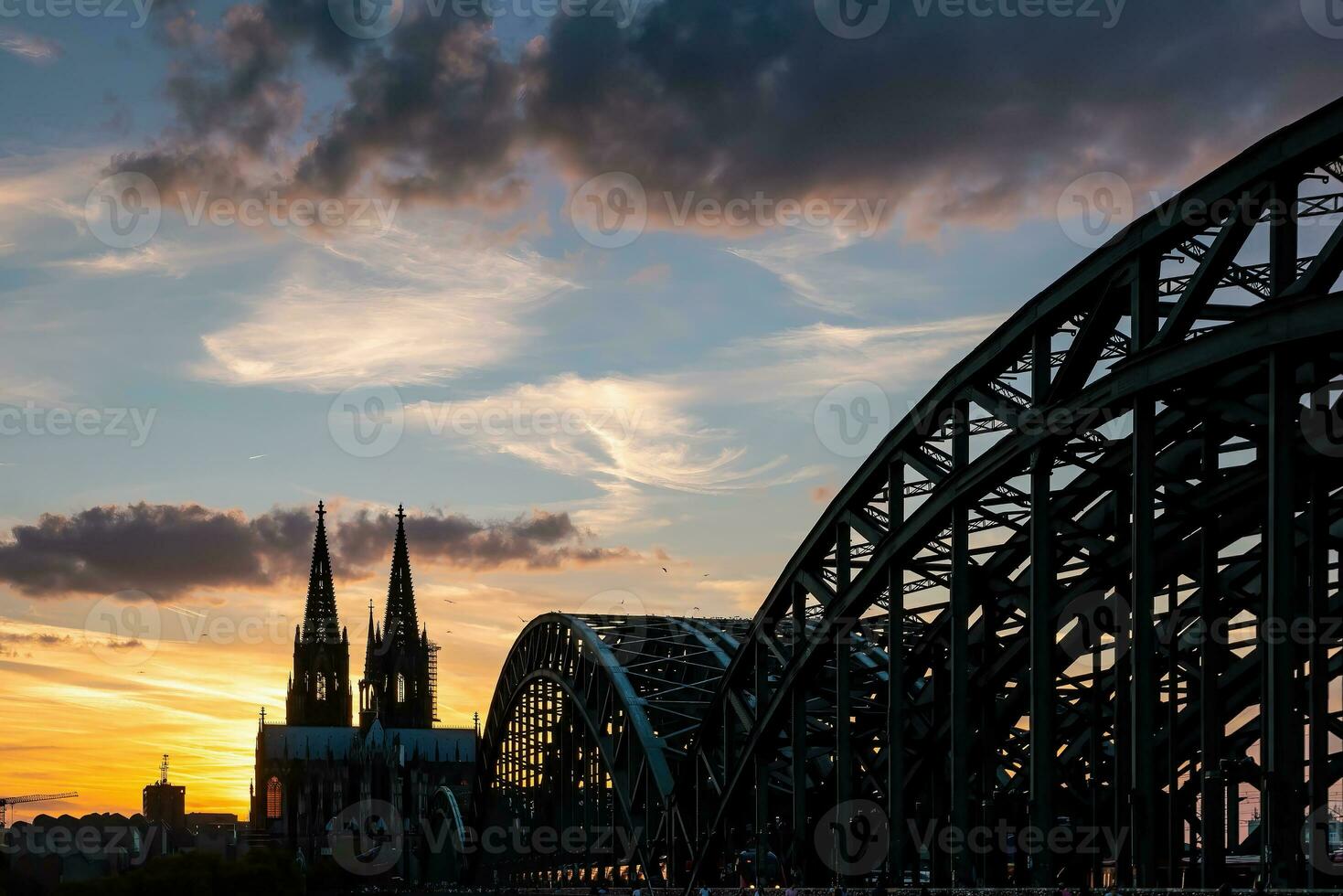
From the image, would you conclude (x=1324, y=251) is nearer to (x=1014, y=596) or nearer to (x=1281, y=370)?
(x=1281, y=370)

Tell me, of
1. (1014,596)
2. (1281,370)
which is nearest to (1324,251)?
(1281,370)

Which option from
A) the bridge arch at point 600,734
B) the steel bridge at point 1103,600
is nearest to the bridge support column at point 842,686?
the steel bridge at point 1103,600

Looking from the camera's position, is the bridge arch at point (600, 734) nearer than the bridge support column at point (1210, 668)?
No

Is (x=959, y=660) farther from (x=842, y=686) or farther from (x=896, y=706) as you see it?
(x=842, y=686)

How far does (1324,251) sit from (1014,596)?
20.8 meters

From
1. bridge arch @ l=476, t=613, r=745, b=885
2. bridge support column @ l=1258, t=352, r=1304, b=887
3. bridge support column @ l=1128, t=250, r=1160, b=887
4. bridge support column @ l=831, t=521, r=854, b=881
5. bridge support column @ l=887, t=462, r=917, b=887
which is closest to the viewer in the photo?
bridge support column @ l=1258, t=352, r=1304, b=887

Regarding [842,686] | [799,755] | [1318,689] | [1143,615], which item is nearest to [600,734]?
[799,755]

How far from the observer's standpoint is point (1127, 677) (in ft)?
168

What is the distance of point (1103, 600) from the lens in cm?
5000

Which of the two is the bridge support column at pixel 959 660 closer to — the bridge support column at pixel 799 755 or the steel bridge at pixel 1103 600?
the steel bridge at pixel 1103 600

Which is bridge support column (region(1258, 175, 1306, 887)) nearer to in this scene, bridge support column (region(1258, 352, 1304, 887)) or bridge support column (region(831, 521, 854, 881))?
bridge support column (region(1258, 352, 1304, 887))

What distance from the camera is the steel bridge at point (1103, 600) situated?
109ft

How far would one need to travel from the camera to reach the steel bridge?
3338 centimetres

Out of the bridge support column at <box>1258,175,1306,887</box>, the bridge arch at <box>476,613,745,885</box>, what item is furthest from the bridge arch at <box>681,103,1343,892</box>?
the bridge arch at <box>476,613,745,885</box>
